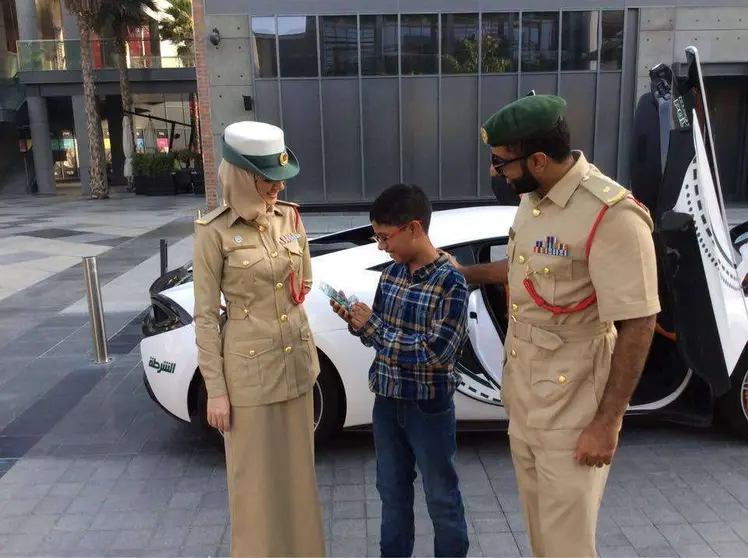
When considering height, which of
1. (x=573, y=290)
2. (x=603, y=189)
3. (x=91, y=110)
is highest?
(x=91, y=110)

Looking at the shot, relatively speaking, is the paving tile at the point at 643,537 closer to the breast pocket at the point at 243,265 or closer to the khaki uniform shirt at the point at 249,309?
the khaki uniform shirt at the point at 249,309

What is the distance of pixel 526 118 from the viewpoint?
1869 mm

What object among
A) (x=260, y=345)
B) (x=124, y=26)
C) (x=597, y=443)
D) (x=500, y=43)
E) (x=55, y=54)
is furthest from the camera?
(x=124, y=26)

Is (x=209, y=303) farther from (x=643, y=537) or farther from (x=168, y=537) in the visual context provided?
(x=643, y=537)

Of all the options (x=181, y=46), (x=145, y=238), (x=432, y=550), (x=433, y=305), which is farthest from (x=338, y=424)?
(x=181, y=46)

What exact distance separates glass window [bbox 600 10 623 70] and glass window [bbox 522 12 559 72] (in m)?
1.10

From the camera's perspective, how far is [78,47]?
78.4 feet

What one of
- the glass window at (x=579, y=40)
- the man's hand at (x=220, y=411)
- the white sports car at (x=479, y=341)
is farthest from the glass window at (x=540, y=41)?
the man's hand at (x=220, y=411)

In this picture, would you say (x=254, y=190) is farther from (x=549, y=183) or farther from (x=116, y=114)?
(x=116, y=114)

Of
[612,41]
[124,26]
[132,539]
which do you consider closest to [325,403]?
[132,539]

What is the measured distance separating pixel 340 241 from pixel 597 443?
2.62 meters

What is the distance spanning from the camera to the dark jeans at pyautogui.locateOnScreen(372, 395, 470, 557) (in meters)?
2.34

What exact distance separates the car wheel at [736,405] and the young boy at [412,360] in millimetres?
2147

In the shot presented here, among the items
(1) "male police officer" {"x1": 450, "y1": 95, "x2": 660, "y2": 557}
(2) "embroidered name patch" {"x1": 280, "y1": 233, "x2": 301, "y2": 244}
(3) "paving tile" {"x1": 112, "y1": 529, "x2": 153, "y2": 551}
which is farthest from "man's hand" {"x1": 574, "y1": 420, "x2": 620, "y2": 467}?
(3) "paving tile" {"x1": 112, "y1": 529, "x2": 153, "y2": 551}
